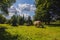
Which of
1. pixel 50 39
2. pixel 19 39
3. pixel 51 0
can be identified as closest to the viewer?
pixel 19 39

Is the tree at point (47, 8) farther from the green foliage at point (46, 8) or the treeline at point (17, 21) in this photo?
the treeline at point (17, 21)

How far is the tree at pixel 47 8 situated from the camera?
53544 millimetres

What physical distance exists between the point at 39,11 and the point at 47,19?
3.39 meters

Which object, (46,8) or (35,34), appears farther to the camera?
(46,8)

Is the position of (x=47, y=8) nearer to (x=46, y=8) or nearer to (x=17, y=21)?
(x=46, y=8)

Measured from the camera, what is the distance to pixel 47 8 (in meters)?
55.0

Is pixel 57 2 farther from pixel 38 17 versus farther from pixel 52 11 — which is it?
pixel 38 17

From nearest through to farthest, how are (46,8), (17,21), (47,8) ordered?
(17,21) → (46,8) → (47,8)

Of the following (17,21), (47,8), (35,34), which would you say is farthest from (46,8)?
(35,34)

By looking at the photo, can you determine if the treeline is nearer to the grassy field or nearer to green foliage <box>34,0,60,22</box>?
green foliage <box>34,0,60,22</box>

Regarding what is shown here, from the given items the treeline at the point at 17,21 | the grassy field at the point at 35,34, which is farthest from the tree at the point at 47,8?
the grassy field at the point at 35,34

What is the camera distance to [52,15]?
59.6m

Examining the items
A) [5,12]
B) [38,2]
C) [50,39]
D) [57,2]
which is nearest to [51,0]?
[57,2]

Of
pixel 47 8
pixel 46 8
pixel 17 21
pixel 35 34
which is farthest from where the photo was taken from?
pixel 47 8
